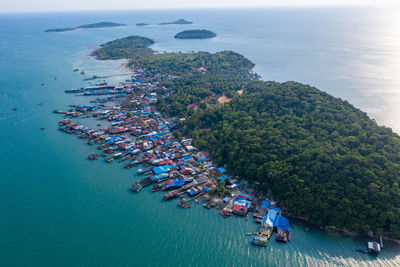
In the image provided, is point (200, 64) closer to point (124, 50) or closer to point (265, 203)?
point (124, 50)

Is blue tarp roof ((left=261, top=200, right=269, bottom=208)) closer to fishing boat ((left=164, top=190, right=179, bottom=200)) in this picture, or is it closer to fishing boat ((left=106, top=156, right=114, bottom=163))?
fishing boat ((left=164, top=190, right=179, bottom=200))

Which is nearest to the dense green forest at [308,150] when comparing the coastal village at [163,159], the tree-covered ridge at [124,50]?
the coastal village at [163,159]

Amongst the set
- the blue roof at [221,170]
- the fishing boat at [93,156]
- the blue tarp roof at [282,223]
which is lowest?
the fishing boat at [93,156]

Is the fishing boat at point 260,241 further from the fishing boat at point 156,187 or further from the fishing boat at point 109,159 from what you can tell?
the fishing boat at point 109,159

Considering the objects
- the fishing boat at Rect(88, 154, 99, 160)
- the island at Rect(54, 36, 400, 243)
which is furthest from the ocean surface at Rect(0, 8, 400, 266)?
the island at Rect(54, 36, 400, 243)

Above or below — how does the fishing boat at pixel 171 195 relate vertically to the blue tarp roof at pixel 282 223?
below

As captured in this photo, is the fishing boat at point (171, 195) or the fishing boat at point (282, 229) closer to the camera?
the fishing boat at point (282, 229)

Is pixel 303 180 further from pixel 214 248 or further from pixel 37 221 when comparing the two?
pixel 37 221
